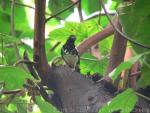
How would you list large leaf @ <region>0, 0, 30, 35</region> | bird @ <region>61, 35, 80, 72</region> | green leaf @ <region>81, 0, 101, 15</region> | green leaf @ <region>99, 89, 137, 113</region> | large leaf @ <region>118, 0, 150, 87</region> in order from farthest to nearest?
green leaf @ <region>81, 0, 101, 15</region> → large leaf @ <region>0, 0, 30, 35</region> → bird @ <region>61, 35, 80, 72</region> → large leaf @ <region>118, 0, 150, 87</region> → green leaf @ <region>99, 89, 137, 113</region>

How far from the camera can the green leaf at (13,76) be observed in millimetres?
734

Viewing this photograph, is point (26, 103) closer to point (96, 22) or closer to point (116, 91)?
point (116, 91)

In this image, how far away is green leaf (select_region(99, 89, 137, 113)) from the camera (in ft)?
2.35

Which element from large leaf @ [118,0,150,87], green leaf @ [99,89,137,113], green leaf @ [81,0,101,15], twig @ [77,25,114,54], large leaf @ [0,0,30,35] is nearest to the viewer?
green leaf @ [99,89,137,113]

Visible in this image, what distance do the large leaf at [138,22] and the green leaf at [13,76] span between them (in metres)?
0.27

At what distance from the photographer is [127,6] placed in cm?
90

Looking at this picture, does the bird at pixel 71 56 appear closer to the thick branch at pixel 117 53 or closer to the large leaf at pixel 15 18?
the thick branch at pixel 117 53

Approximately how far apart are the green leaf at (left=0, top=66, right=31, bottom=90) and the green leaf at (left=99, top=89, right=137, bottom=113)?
6.4 inches

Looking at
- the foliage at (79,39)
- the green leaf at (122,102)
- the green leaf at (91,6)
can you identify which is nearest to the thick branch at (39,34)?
the foliage at (79,39)

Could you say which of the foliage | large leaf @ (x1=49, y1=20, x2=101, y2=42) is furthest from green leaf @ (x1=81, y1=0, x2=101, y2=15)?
large leaf @ (x1=49, y1=20, x2=101, y2=42)

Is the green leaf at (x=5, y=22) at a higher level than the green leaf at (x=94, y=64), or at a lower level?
higher

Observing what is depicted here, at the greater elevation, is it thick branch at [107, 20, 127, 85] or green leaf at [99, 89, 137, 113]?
thick branch at [107, 20, 127, 85]

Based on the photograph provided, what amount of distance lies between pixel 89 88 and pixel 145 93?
140 mm

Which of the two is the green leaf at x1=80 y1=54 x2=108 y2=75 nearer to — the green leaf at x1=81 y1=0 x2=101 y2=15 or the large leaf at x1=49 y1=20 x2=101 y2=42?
the large leaf at x1=49 y1=20 x2=101 y2=42
